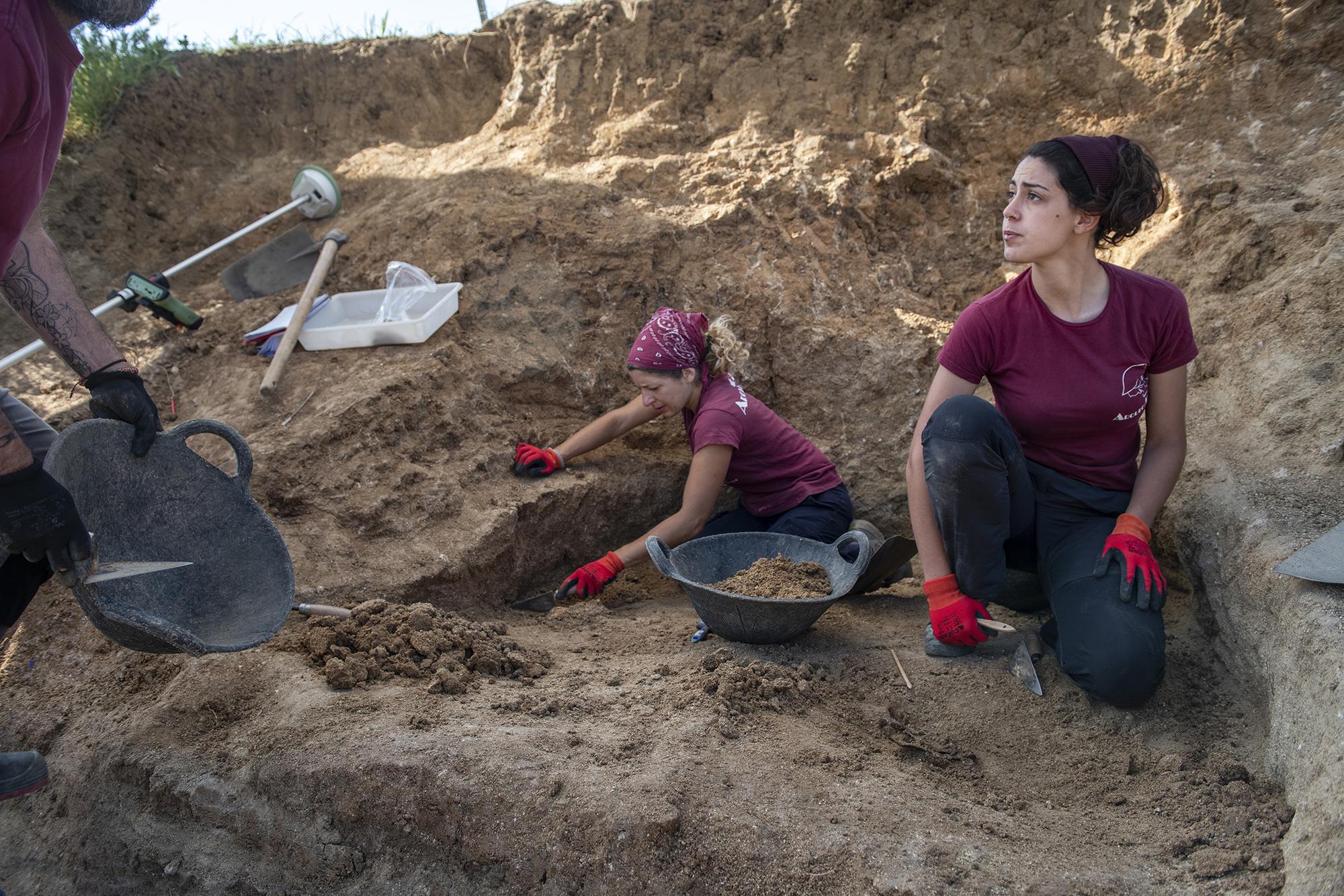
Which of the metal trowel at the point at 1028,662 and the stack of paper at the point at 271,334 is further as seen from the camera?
the stack of paper at the point at 271,334

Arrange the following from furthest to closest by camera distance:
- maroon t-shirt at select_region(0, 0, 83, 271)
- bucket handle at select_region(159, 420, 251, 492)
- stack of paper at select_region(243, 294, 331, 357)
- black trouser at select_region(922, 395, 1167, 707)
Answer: stack of paper at select_region(243, 294, 331, 357), bucket handle at select_region(159, 420, 251, 492), black trouser at select_region(922, 395, 1167, 707), maroon t-shirt at select_region(0, 0, 83, 271)

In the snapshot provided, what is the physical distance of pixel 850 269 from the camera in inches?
171

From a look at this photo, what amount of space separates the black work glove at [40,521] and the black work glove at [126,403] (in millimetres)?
445

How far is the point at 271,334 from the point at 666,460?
5.99 ft

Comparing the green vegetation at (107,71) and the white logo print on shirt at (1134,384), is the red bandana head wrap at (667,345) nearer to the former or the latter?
the white logo print on shirt at (1134,384)

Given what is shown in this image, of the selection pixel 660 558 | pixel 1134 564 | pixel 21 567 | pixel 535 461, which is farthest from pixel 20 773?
pixel 1134 564

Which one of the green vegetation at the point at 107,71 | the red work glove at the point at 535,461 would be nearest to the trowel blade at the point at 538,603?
the red work glove at the point at 535,461

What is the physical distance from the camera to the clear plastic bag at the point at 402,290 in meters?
3.96

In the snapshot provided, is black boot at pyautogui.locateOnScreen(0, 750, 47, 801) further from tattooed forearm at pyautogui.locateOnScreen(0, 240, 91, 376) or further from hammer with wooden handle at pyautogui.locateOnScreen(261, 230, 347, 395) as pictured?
hammer with wooden handle at pyautogui.locateOnScreen(261, 230, 347, 395)

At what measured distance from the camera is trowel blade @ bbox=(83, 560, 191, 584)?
1.98 meters

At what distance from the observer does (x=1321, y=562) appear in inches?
80.7

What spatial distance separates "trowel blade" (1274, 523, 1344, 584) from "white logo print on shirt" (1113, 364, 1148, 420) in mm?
580

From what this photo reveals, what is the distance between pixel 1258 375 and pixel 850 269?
1.84 metres

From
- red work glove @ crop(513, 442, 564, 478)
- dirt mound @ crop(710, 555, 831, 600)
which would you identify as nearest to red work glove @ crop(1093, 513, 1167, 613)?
dirt mound @ crop(710, 555, 831, 600)
